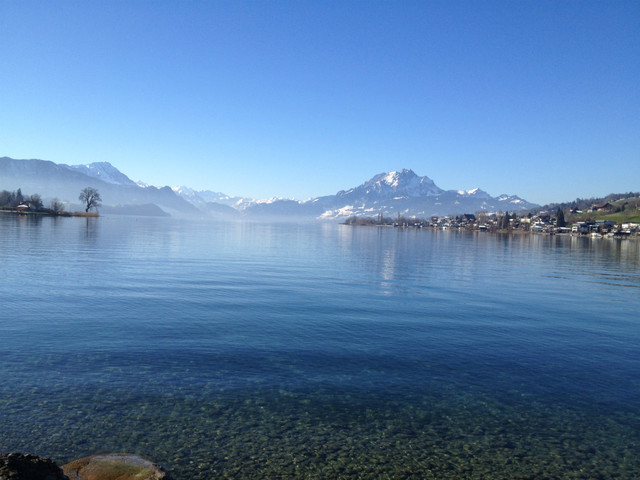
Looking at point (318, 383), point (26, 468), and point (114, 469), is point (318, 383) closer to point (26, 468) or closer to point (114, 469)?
point (114, 469)

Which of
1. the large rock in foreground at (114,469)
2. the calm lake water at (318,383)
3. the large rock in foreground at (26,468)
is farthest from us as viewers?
the calm lake water at (318,383)

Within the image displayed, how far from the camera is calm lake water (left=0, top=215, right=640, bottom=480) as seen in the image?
1053cm

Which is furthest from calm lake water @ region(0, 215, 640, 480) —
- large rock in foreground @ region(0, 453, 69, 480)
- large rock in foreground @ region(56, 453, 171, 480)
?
large rock in foreground @ region(0, 453, 69, 480)

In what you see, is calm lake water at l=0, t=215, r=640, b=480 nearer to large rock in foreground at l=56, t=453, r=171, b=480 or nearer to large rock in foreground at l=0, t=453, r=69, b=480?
large rock in foreground at l=56, t=453, r=171, b=480

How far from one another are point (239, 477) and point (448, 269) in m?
48.6

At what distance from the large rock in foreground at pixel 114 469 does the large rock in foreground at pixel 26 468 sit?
0.67 m

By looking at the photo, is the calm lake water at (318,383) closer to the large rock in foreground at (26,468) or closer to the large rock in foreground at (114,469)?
the large rock in foreground at (114,469)

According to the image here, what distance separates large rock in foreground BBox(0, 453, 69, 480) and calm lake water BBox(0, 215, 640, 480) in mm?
1995

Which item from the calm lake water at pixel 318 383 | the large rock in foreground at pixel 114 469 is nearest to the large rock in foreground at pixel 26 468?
the large rock in foreground at pixel 114 469

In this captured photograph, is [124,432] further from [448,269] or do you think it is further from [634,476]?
[448,269]

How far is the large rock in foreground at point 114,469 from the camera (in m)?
8.72

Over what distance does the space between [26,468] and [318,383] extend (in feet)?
29.4

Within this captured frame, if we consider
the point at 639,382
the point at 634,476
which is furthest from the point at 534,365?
the point at 634,476

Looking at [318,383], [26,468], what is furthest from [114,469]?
[318,383]
